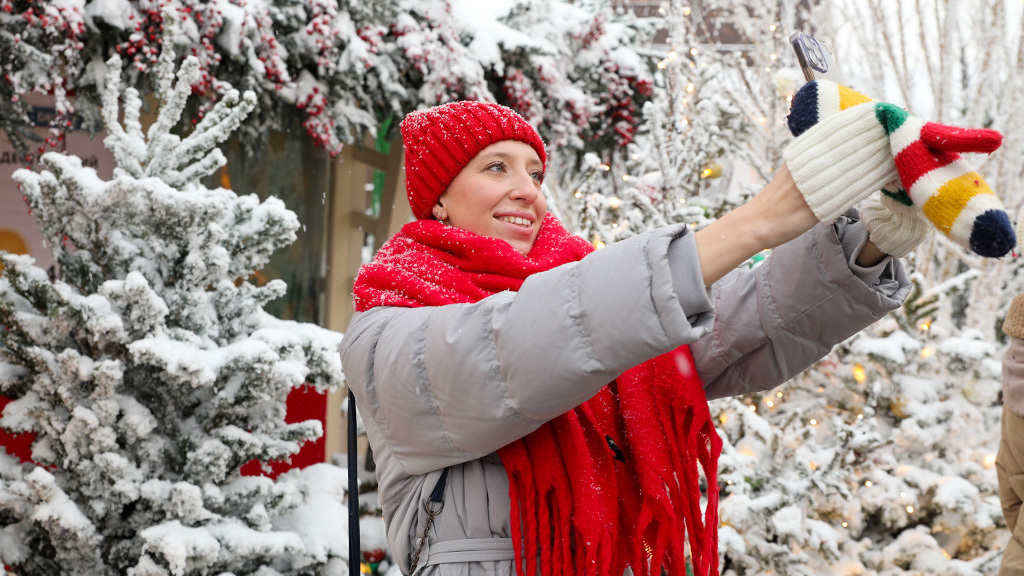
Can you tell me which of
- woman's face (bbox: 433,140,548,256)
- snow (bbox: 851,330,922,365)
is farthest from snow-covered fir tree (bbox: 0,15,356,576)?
→ snow (bbox: 851,330,922,365)

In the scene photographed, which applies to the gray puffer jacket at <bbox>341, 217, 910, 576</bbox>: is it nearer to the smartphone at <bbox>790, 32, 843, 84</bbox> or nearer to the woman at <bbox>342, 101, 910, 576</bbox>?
the woman at <bbox>342, 101, 910, 576</bbox>

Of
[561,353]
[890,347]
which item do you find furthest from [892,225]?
[890,347]

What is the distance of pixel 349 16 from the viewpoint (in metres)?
4.39

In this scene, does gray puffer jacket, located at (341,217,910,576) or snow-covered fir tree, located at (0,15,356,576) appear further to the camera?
snow-covered fir tree, located at (0,15,356,576)

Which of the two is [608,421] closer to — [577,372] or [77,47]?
[577,372]

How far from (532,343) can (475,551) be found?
1.55ft

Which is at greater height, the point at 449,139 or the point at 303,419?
the point at 449,139

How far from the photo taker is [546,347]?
1.18 m

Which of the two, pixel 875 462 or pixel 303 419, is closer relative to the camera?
pixel 875 462

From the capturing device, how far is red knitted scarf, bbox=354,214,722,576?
1.43m

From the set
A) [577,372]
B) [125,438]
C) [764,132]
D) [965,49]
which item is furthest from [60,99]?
[965,49]

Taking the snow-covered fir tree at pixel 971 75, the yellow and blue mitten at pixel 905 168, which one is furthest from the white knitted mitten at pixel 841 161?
the snow-covered fir tree at pixel 971 75

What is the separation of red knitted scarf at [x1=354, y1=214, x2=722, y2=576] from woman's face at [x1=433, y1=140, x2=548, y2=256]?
0.10 m

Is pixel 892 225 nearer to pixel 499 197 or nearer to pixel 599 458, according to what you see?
pixel 599 458
